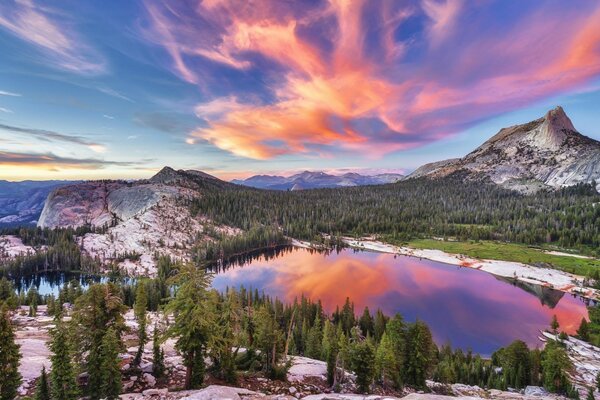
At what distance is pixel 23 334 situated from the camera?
4719 cm

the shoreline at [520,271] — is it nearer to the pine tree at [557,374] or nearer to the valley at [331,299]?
the valley at [331,299]

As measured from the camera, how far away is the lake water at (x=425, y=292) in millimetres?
94750

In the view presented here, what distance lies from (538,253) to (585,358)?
112652mm

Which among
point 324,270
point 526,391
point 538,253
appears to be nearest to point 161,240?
point 324,270

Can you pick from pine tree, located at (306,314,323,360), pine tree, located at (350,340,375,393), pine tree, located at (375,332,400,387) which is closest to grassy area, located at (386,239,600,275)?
pine tree, located at (306,314,323,360)

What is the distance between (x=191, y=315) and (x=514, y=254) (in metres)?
182

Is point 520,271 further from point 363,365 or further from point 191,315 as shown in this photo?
point 191,315

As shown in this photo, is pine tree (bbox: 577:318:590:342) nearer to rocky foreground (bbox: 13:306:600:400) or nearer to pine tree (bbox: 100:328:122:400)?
rocky foreground (bbox: 13:306:600:400)

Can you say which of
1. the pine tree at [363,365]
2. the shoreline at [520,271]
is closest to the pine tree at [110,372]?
the pine tree at [363,365]

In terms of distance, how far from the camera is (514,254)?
16388 cm

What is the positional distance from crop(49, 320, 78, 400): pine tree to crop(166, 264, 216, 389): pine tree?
26.0ft

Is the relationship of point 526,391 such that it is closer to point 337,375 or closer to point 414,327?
point 414,327

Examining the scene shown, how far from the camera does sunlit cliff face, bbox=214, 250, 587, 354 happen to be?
3728 inches

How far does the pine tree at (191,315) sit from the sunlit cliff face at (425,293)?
7215 centimetres
